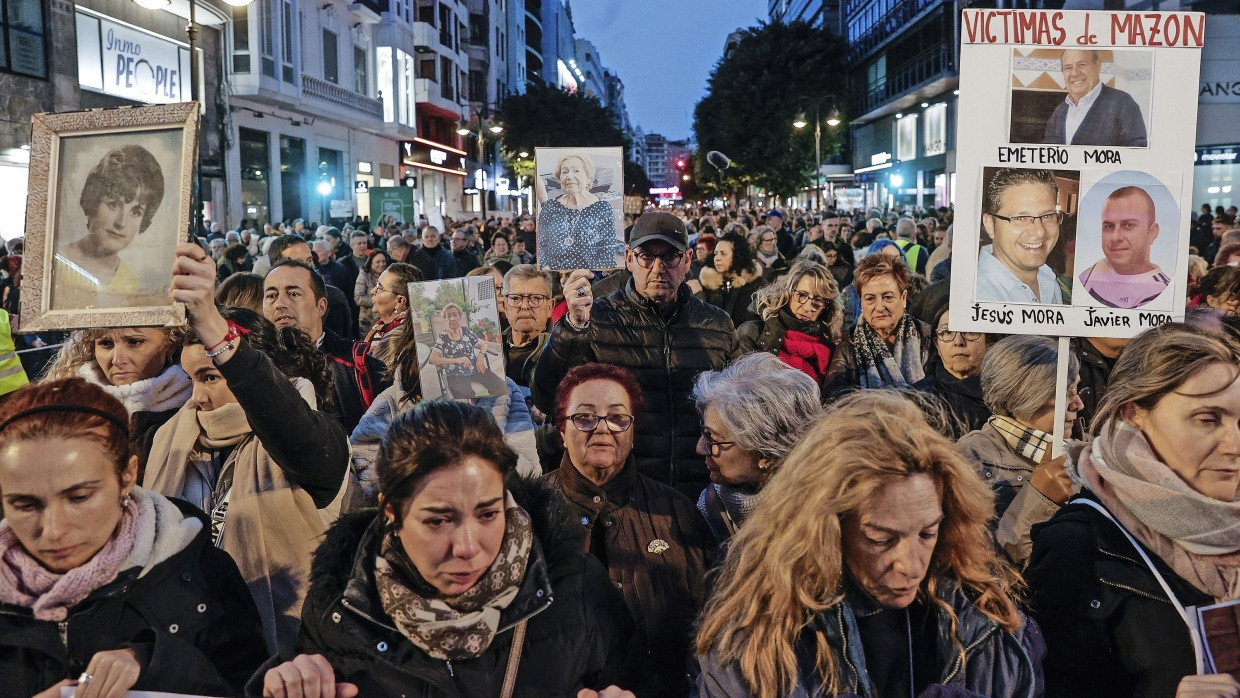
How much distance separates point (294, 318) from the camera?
5566 millimetres

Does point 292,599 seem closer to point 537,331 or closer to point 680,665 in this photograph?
point 680,665

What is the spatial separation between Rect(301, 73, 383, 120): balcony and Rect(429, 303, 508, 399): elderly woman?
30.0 meters

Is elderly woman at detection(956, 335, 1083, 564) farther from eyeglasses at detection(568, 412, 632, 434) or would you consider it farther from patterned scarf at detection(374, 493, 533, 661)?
patterned scarf at detection(374, 493, 533, 661)

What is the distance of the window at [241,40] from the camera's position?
94.1ft

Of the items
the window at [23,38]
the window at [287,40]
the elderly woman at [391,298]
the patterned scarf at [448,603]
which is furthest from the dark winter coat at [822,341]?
the window at [287,40]

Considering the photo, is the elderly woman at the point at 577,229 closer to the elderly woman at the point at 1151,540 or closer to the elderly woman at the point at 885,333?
the elderly woman at the point at 885,333

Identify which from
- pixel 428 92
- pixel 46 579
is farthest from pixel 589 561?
pixel 428 92

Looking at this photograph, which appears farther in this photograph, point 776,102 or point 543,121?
point 543,121

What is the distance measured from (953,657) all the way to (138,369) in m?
3.06

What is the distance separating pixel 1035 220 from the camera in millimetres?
4102

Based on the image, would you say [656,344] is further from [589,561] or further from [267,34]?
[267,34]

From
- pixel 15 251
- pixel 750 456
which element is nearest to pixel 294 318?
pixel 750 456

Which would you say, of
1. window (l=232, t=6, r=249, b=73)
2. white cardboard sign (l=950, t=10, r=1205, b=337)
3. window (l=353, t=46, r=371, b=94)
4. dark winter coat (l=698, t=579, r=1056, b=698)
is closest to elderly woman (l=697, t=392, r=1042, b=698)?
dark winter coat (l=698, t=579, r=1056, b=698)

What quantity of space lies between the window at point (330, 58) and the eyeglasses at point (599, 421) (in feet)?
114
